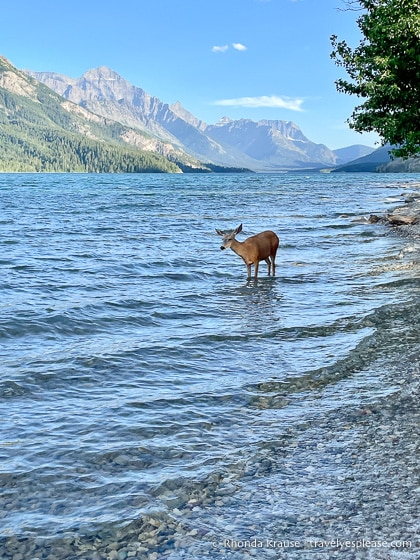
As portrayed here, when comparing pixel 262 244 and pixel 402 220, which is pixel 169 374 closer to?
pixel 262 244

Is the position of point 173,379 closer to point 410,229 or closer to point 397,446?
point 397,446

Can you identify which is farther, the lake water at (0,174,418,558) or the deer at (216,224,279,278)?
the deer at (216,224,279,278)

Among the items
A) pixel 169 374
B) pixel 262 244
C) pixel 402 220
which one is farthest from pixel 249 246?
pixel 402 220

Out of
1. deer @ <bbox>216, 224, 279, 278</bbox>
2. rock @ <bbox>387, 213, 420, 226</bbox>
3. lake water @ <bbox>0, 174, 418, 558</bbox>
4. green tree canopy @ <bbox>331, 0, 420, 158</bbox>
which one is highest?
green tree canopy @ <bbox>331, 0, 420, 158</bbox>

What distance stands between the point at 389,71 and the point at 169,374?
22.0m

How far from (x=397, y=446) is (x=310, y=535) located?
7.13ft

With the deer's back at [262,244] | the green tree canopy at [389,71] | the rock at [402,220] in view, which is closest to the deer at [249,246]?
the deer's back at [262,244]

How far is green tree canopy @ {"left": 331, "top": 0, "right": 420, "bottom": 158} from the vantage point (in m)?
25.5

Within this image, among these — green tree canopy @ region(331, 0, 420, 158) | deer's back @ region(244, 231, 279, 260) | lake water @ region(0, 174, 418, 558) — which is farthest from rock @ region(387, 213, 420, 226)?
deer's back @ region(244, 231, 279, 260)

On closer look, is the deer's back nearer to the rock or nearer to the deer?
the deer

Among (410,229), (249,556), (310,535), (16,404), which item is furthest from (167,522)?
(410,229)

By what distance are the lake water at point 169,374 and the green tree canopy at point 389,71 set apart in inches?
316

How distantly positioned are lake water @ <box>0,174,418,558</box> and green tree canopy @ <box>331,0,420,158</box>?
316 inches

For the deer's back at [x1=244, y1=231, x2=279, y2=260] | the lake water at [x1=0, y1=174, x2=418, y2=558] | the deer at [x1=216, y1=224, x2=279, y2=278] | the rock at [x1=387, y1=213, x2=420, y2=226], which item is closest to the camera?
the lake water at [x1=0, y1=174, x2=418, y2=558]
